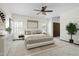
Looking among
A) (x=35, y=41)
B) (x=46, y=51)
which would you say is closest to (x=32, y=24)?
(x=35, y=41)

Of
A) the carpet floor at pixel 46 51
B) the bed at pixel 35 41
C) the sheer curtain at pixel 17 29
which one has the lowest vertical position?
the carpet floor at pixel 46 51

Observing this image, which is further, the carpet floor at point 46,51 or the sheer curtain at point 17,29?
the sheer curtain at point 17,29

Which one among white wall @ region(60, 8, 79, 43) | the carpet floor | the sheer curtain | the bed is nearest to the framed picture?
the sheer curtain

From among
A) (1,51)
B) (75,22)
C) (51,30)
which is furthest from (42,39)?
(51,30)

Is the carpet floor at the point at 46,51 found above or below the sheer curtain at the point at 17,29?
below

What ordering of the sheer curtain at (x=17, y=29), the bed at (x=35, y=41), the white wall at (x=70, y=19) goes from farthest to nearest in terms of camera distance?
the sheer curtain at (x=17, y=29) → the white wall at (x=70, y=19) → the bed at (x=35, y=41)

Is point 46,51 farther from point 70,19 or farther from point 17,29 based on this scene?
point 17,29

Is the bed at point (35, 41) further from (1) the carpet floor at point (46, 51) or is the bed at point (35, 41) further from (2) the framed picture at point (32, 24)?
(2) the framed picture at point (32, 24)

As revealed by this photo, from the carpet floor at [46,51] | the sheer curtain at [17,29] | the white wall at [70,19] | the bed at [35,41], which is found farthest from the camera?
the sheer curtain at [17,29]

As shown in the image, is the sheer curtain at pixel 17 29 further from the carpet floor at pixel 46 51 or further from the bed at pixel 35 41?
the carpet floor at pixel 46 51

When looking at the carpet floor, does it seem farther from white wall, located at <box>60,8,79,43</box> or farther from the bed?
white wall, located at <box>60,8,79,43</box>

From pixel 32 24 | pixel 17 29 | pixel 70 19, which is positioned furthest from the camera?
pixel 32 24

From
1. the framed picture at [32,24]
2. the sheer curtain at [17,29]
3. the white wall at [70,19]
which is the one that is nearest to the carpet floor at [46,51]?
the white wall at [70,19]

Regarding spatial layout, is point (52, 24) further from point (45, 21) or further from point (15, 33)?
point (15, 33)
